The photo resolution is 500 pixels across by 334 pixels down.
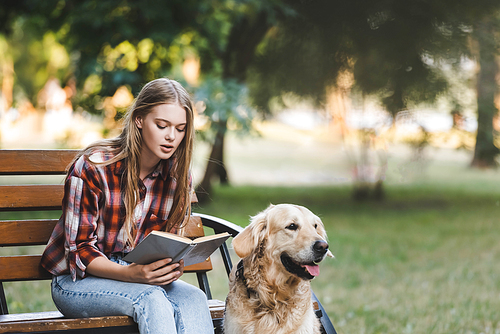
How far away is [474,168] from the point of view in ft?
45.3

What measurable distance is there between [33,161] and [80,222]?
0.72 m

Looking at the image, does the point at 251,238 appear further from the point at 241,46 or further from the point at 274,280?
the point at 241,46

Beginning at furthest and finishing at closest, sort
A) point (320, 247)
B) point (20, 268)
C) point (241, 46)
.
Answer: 1. point (241, 46)
2. point (20, 268)
3. point (320, 247)

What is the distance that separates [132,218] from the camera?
216 centimetres

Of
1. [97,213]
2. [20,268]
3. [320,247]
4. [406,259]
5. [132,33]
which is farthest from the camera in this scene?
[132,33]

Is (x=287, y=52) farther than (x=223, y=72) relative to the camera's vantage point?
No

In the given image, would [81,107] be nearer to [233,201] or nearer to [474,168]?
[233,201]

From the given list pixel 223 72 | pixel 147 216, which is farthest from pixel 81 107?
pixel 147 216

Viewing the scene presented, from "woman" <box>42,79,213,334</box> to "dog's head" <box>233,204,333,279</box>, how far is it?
0.31 meters

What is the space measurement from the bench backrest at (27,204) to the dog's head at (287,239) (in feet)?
1.60

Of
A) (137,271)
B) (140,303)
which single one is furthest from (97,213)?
(140,303)

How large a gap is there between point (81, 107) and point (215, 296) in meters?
4.95

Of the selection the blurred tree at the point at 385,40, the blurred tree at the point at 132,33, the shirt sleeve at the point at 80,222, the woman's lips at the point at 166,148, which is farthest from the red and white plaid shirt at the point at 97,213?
the blurred tree at the point at 132,33

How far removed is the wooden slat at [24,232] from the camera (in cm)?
244
